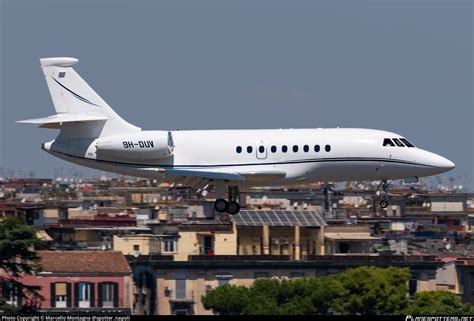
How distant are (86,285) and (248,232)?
14.8m

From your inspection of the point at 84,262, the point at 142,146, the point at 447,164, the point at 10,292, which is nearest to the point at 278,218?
the point at 84,262

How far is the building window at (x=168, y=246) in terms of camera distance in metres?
93.9

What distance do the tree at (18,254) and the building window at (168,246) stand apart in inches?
887

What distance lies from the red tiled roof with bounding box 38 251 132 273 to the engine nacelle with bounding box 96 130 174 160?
27.2m

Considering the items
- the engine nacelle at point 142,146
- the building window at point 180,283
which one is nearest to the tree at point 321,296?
the building window at point 180,283

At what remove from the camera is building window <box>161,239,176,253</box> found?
93875 millimetres

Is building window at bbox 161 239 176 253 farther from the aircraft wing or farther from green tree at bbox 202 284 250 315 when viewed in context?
the aircraft wing

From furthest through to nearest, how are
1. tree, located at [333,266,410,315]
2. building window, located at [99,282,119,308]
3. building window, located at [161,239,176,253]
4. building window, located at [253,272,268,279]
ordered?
building window, located at [161,239,176,253]
building window, located at [253,272,268,279]
building window, located at [99,282,119,308]
tree, located at [333,266,410,315]

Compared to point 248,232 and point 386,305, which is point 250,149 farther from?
Answer: point 248,232

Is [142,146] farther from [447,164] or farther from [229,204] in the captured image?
[447,164]

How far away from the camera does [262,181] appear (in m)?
53.3

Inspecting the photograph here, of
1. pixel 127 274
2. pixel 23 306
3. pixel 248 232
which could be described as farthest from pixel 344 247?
pixel 23 306

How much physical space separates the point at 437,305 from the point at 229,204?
18.4 m

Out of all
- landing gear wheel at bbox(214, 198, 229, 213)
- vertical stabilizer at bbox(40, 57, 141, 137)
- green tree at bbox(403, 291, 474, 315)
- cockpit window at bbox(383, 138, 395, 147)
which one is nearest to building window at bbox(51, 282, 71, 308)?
green tree at bbox(403, 291, 474, 315)
